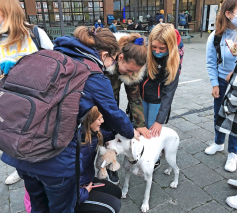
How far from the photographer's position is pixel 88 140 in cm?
182

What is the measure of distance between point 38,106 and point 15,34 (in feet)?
4.33

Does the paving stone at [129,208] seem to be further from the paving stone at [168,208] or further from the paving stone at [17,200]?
Answer: the paving stone at [17,200]

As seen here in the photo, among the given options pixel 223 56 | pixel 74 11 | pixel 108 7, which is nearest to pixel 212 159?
pixel 223 56

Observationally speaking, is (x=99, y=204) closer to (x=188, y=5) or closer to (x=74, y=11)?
Result: (x=74, y=11)

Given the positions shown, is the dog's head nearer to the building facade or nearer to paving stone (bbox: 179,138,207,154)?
paving stone (bbox: 179,138,207,154)

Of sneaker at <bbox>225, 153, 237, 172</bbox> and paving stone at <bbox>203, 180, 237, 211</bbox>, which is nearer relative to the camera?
paving stone at <bbox>203, 180, 237, 211</bbox>

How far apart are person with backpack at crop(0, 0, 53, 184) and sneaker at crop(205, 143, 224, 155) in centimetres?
283

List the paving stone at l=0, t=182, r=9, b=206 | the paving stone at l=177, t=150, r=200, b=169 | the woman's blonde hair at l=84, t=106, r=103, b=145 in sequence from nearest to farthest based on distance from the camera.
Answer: the woman's blonde hair at l=84, t=106, r=103, b=145 < the paving stone at l=0, t=182, r=9, b=206 < the paving stone at l=177, t=150, r=200, b=169

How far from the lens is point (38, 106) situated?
1168mm

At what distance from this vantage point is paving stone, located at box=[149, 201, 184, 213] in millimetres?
2471

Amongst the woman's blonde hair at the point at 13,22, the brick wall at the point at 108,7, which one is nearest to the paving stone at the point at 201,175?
Result: the woman's blonde hair at the point at 13,22

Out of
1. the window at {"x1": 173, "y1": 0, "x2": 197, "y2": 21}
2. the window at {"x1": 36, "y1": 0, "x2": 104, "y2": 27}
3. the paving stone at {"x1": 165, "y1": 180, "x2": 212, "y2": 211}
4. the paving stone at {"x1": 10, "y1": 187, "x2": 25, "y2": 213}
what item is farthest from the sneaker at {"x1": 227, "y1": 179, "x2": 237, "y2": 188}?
the window at {"x1": 173, "y1": 0, "x2": 197, "y2": 21}

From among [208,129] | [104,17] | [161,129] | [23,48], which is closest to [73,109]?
[23,48]

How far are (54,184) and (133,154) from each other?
2.88 ft
